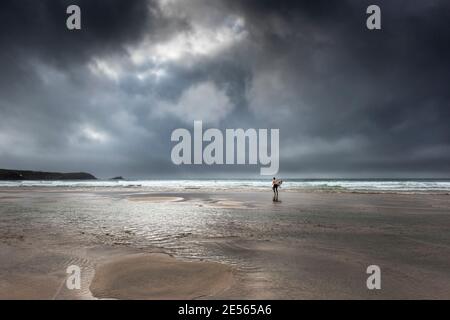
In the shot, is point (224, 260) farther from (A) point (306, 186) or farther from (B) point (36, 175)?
(B) point (36, 175)

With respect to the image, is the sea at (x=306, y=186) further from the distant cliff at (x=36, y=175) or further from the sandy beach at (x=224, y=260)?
the distant cliff at (x=36, y=175)

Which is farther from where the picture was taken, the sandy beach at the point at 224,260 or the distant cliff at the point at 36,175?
the distant cliff at the point at 36,175

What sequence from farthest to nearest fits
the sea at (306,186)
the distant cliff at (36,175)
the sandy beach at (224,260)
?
the distant cliff at (36,175), the sea at (306,186), the sandy beach at (224,260)

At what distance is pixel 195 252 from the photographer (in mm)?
5902

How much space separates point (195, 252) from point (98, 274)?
83.9 inches

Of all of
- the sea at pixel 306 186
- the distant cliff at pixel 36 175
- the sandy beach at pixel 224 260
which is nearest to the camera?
the sandy beach at pixel 224 260

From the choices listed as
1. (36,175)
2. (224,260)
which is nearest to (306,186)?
(224,260)

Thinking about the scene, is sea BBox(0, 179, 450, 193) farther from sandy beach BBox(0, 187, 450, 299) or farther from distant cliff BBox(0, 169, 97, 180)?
distant cliff BBox(0, 169, 97, 180)

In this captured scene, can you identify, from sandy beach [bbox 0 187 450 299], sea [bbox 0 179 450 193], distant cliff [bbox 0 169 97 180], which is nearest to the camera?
sandy beach [bbox 0 187 450 299]

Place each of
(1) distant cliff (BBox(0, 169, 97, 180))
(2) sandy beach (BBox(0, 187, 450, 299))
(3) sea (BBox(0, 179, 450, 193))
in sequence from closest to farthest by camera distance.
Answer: (2) sandy beach (BBox(0, 187, 450, 299))
(3) sea (BBox(0, 179, 450, 193))
(1) distant cliff (BBox(0, 169, 97, 180))

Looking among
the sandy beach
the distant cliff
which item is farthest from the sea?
the distant cliff

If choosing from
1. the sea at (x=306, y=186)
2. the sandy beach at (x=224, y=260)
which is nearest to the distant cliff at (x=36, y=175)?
the sea at (x=306, y=186)

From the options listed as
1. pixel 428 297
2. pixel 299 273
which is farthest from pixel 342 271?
pixel 428 297
